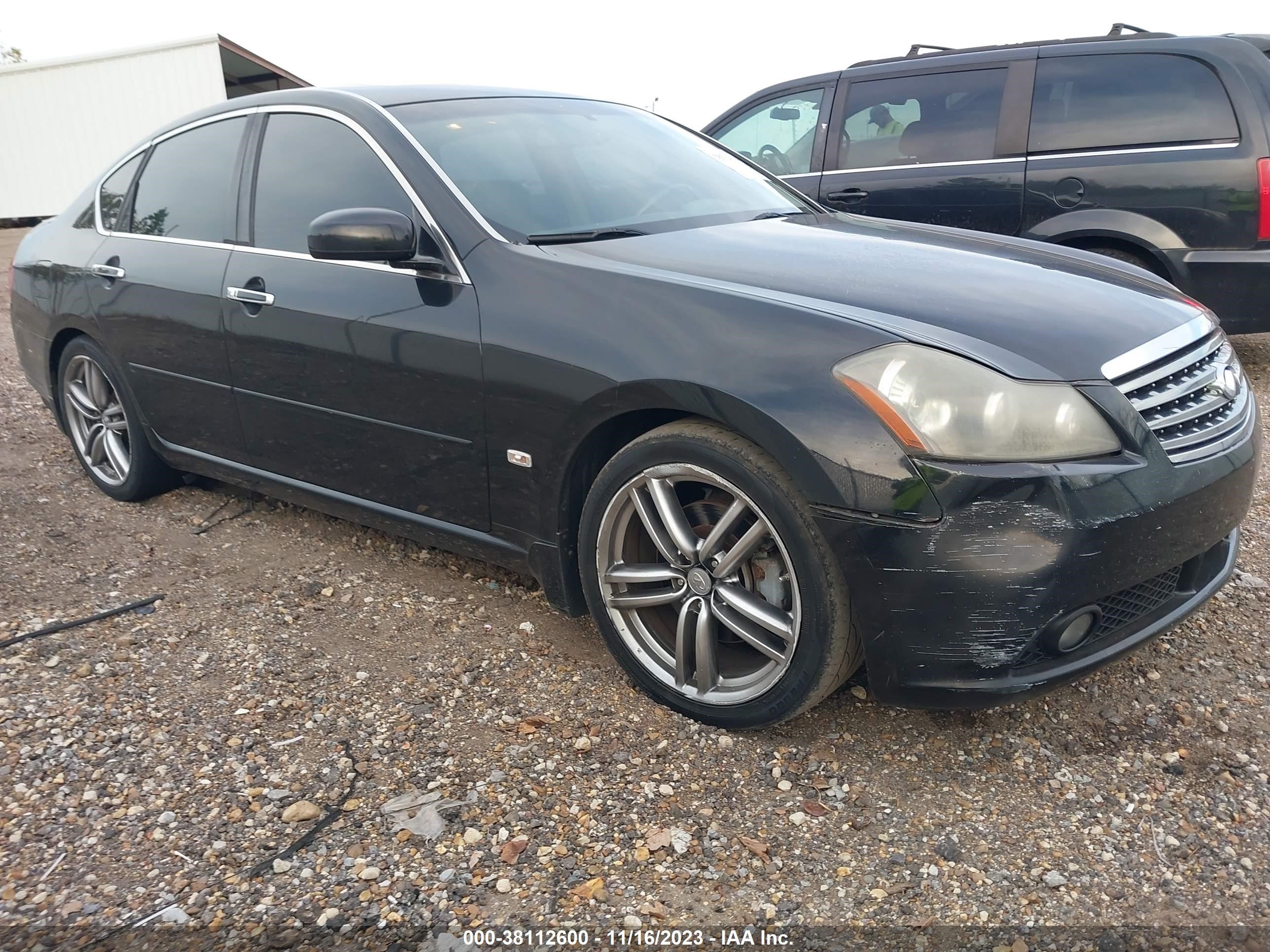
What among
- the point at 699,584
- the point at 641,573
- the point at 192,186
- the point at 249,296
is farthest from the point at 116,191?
the point at 699,584

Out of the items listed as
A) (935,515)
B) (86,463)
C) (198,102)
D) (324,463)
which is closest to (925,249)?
(935,515)

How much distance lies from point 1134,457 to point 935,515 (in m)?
0.48

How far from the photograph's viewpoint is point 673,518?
99.8 inches

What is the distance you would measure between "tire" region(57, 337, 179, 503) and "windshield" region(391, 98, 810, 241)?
74.2 inches

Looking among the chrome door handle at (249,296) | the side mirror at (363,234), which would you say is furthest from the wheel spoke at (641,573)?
the chrome door handle at (249,296)

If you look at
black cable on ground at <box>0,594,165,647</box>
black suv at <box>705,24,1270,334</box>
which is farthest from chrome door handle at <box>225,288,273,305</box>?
black suv at <box>705,24,1270,334</box>

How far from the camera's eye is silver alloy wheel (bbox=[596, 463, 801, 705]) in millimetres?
2439

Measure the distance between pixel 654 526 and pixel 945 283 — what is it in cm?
96

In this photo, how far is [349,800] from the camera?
2418 millimetres

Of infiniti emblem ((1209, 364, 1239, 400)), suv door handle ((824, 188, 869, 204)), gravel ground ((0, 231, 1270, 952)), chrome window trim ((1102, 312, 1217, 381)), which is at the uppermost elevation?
chrome window trim ((1102, 312, 1217, 381))

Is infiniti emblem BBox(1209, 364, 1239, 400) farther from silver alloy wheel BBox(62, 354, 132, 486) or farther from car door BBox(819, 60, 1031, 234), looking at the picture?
silver alloy wheel BBox(62, 354, 132, 486)

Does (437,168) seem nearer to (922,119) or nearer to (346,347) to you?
(346,347)

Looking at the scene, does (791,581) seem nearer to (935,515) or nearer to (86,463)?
(935,515)

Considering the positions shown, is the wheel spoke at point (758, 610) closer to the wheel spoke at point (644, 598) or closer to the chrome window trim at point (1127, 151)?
the wheel spoke at point (644, 598)
